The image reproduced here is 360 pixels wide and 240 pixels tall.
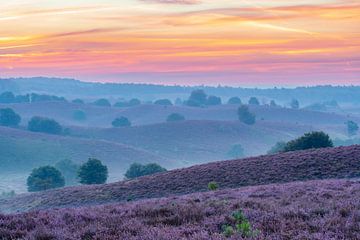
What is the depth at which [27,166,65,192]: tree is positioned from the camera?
9369 cm

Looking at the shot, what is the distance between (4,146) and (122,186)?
136801mm

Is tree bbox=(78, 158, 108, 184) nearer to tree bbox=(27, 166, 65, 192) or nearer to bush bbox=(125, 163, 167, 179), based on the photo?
bush bbox=(125, 163, 167, 179)

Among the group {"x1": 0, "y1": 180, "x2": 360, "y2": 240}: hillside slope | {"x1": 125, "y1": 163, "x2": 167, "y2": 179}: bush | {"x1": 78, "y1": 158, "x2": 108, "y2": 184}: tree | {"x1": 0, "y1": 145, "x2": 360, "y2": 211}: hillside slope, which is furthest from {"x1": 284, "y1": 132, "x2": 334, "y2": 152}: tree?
{"x1": 0, "y1": 180, "x2": 360, "y2": 240}: hillside slope

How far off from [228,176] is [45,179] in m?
62.4

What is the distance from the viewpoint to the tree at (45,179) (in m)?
93.7

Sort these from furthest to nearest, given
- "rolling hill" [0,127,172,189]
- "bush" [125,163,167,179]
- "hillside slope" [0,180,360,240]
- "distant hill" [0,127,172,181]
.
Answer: "distant hill" [0,127,172,181] < "rolling hill" [0,127,172,189] < "bush" [125,163,167,179] < "hillside slope" [0,180,360,240]

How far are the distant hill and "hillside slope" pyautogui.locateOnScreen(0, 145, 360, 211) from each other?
105 metres

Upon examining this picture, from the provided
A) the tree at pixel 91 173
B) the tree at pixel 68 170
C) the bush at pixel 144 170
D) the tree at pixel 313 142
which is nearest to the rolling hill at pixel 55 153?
the tree at pixel 68 170

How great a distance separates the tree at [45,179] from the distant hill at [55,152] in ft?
173

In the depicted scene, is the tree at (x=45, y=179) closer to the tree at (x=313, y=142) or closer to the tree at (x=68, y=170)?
the tree at (x=68, y=170)

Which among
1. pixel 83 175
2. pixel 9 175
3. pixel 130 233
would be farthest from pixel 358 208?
pixel 9 175

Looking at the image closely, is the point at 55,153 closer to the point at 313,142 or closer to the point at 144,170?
the point at 144,170

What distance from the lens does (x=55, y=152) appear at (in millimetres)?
170375

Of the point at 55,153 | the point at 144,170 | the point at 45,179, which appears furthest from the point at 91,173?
the point at 55,153
